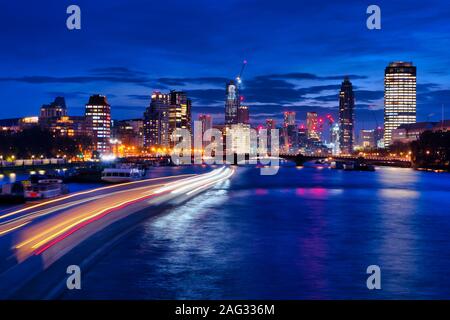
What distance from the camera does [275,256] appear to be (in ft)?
108

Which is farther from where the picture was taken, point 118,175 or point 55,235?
point 118,175

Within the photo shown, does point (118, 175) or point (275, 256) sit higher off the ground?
point (118, 175)

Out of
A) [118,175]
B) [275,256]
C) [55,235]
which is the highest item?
[118,175]

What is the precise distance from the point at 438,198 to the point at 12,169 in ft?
262

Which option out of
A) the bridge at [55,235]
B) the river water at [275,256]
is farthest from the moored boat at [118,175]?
the bridge at [55,235]

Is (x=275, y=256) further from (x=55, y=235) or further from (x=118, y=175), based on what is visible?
(x=118, y=175)

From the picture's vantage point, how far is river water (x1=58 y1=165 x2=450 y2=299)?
24.7 m

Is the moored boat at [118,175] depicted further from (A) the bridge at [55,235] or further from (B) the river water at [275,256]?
(A) the bridge at [55,235]

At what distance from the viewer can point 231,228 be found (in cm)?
4600

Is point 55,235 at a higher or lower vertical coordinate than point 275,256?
higher

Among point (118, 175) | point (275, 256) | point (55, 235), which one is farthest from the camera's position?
point (118, 175)

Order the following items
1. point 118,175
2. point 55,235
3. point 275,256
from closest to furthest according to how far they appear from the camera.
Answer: point 55,235 → point 275,256 → point 118,175

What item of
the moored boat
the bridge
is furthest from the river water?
the moored boat

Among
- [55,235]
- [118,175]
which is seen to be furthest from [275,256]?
[118,175]
